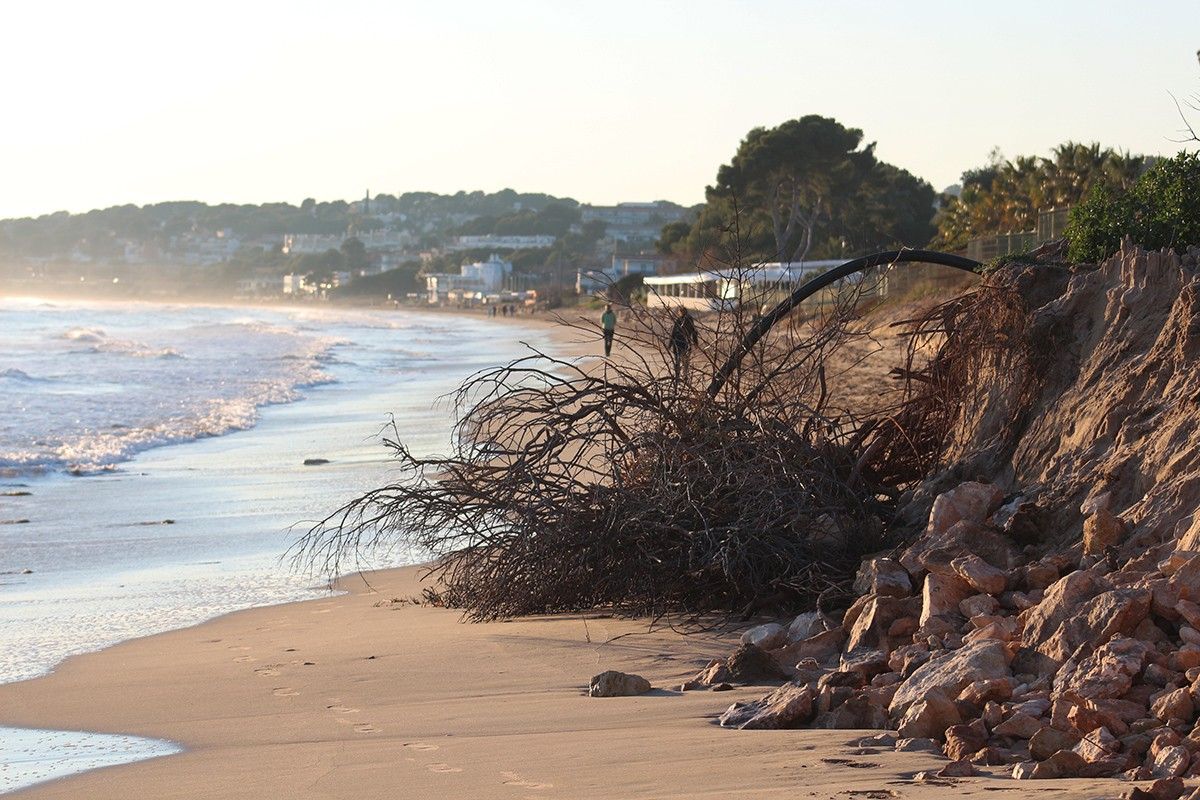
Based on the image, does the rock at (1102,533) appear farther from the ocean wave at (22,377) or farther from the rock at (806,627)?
the ocean wave at (22,377)

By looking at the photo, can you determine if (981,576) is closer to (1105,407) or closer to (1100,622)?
(1100,622)

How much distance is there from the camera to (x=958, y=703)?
4695 millimetres

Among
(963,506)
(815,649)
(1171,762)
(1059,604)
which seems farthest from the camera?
(963,506)

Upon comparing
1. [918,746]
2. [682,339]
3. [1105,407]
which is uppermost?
[682,339]

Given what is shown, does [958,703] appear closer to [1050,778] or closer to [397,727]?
[1050,778]

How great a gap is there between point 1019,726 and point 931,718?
31 cm

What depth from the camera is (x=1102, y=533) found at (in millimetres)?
5918

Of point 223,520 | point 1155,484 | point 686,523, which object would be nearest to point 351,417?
point 223,520

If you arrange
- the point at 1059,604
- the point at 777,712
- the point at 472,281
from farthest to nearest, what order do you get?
the point at 472,281
the point at 1059,604
the point at 777,712

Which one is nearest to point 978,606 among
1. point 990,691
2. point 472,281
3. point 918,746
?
point 990,691

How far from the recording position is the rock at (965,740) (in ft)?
14.3

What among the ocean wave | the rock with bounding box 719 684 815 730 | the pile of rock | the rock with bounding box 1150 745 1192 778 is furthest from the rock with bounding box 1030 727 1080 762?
the ocean wave

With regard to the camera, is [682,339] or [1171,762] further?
[682,339]

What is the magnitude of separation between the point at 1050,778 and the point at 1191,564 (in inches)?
51.4
